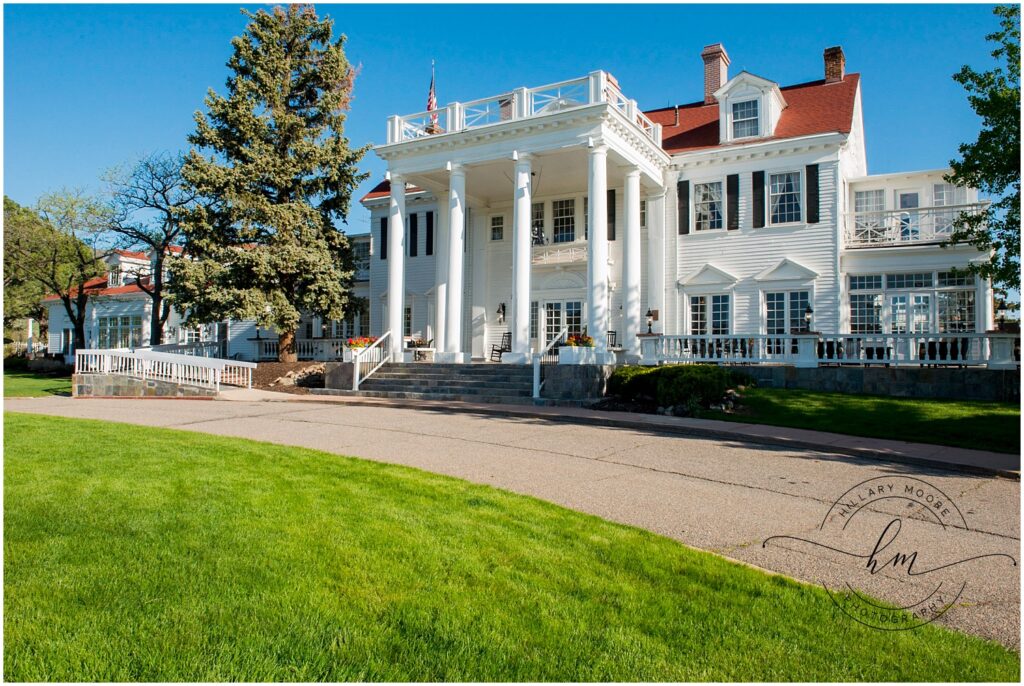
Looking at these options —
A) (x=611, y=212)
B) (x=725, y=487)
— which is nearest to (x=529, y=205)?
(x=611, y=212)

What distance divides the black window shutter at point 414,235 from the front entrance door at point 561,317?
264 inches

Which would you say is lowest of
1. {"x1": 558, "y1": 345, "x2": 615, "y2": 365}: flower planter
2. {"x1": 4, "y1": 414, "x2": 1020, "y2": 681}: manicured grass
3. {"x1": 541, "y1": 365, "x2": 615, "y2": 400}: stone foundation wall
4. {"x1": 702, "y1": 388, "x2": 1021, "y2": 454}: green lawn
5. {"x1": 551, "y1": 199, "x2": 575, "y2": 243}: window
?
{"x1": 4, "y1": 414, "x2": 1020, "y2": 681}: manicured grass

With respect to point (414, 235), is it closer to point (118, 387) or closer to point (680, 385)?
point (118, 387)

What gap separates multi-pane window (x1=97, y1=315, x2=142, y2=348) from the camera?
3856 cm

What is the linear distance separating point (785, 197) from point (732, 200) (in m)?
1.63

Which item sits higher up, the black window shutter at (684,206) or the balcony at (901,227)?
the black window shutter at (684,206)

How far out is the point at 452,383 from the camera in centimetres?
1948

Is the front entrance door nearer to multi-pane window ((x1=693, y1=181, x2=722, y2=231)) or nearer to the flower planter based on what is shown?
multi-pane window ((x1=693, y1=181, x2=722, y2=231))

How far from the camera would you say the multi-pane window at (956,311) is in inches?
789

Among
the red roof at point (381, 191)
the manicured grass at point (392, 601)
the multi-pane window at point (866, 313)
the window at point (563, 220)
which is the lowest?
the manicured grass at point (392, 601)

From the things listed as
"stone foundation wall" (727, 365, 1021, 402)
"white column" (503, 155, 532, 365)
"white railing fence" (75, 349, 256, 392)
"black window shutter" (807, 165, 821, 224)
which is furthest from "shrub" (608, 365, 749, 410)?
"white railing fence" (75, 349, 256, 392)

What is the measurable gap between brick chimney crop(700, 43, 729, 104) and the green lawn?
15.3 m

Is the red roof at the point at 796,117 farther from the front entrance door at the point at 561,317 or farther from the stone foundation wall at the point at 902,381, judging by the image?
the stone foundation wall at the point at 902,381

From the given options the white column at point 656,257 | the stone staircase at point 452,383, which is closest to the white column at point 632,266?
the white column at point 656,257
